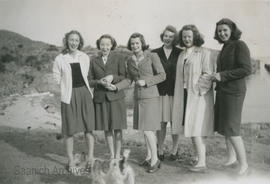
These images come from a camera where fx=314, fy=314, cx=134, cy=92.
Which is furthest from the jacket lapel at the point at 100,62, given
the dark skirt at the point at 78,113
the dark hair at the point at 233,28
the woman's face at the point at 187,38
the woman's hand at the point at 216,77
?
the dark hair at the point at 233,28

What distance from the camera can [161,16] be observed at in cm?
289

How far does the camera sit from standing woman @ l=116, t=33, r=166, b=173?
8.74 feet

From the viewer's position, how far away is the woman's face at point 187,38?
103 inches

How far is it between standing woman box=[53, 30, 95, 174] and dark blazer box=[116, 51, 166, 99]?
326 millimetres

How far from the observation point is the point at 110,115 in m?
2.71

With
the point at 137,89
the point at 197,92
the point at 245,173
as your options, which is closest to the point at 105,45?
the point at 137,89

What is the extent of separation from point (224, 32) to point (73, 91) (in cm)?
135

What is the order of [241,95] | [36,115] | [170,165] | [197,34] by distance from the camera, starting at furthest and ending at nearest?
[36,115]
[170,165]
[197,34]
[241,95]

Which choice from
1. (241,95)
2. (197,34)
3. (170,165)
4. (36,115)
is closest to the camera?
(241,95)

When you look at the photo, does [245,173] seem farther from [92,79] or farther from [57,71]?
[57,71]

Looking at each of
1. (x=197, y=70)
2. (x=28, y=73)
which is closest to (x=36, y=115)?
(x=28, y=73)

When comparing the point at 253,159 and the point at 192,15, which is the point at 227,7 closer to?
the point at 192,15

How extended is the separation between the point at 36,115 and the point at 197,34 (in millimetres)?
1770

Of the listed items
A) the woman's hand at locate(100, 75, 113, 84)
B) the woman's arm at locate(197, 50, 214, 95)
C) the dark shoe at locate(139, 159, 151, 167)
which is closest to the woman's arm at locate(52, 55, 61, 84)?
the woman's hand at locate(100, 75, 113, 84)
